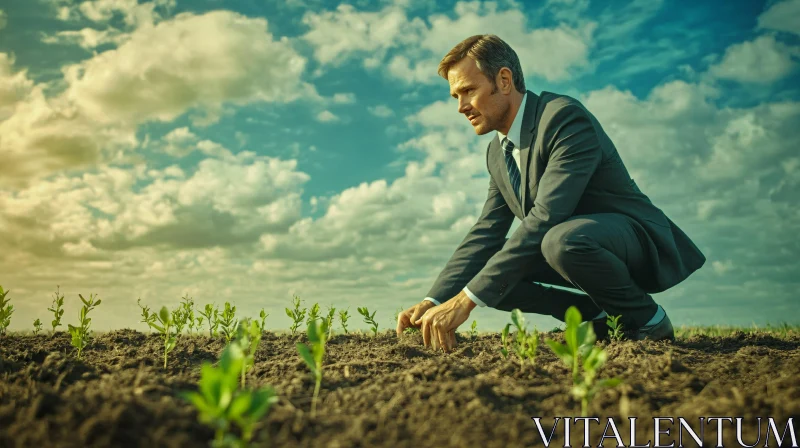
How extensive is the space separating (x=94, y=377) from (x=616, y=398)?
2702 millimetres

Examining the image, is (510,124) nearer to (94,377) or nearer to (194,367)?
(194,367)

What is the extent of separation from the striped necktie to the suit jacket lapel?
25 centimetres

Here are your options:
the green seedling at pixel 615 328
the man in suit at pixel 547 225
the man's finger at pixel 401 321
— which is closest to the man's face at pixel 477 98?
the man in suit at pixel 547 225

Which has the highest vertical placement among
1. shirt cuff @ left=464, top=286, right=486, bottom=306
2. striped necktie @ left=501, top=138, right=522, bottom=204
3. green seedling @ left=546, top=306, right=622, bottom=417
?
striped necktie @ left=501, top=138, right=522, bottom=204

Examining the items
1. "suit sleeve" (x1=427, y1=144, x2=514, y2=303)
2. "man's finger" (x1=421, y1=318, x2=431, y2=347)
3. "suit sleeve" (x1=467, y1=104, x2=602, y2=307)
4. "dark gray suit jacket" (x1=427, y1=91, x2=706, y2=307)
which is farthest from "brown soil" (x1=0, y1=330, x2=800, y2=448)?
"suit sleeve" (x1=427, y1=144, x2=514, y2=303)

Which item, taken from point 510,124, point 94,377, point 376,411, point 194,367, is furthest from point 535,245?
point 94,377

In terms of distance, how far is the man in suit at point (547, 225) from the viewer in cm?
407

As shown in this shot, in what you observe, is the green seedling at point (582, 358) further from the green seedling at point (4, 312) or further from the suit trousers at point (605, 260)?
the green seedling at point (4, 312)

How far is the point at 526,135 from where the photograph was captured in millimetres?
4441

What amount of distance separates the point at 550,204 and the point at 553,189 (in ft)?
0.36

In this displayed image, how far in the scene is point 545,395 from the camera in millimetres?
2639

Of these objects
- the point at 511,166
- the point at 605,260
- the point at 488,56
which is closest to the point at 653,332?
the point at 605,260

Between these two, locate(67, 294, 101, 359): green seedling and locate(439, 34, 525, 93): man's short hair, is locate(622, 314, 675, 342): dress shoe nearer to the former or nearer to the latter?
locate(439, 34, 525, 93): man's short hair

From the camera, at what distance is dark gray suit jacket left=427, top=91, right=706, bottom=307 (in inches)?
160
